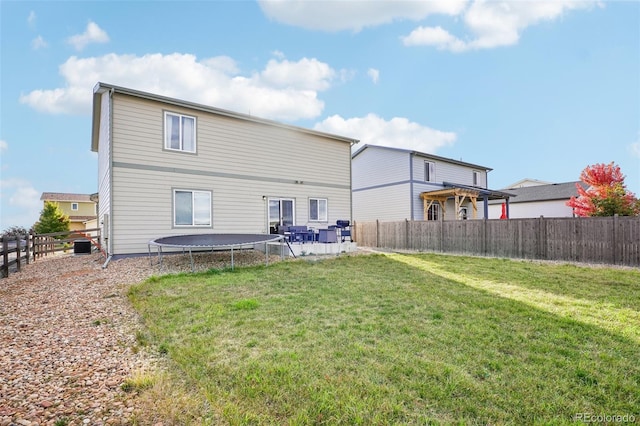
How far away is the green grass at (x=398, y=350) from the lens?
90.5 inches

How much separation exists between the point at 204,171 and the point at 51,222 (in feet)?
82.8

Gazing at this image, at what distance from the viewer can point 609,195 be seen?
→ 1358 centimetres

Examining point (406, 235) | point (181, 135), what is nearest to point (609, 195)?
point (406, 235)

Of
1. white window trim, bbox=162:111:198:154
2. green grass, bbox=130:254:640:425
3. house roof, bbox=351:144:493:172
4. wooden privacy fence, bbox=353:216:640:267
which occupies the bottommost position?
green grass, bbox=130:254:640:425

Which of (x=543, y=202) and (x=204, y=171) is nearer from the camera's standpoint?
(x=204, y=171)

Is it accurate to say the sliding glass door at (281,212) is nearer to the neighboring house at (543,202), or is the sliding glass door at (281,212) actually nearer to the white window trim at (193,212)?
the white window trim at (193,212)

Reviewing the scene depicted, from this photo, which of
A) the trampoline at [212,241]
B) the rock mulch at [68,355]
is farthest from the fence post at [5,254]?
the trampoline at [212,241]

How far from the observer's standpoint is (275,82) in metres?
16.3

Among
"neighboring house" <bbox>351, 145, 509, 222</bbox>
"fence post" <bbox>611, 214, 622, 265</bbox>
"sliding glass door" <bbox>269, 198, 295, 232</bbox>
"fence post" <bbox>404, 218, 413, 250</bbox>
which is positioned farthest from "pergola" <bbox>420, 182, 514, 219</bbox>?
"sliding glass door" <bbox>269, 198, 295, 232</bbox>

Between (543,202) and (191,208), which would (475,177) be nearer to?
(543,202)

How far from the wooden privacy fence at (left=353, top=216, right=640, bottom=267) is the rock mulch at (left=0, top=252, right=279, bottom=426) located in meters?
12.6

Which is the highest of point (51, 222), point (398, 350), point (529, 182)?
point (529, 182)

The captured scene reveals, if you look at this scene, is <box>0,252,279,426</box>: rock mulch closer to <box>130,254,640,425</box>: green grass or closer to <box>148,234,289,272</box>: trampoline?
<box>130,254,640,425</box>: green grass

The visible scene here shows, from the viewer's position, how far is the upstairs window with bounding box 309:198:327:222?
46.8 ft
